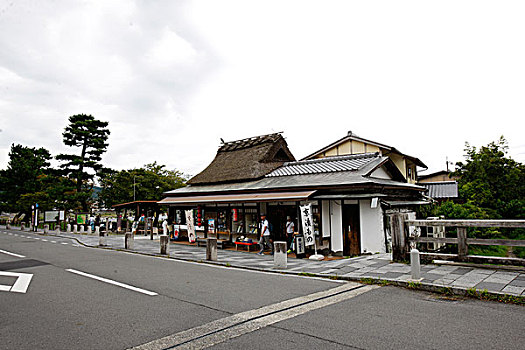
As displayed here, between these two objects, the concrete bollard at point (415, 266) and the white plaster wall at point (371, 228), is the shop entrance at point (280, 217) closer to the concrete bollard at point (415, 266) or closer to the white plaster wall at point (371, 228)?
the white plaster wall at point (371, 228)

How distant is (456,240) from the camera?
917 cm

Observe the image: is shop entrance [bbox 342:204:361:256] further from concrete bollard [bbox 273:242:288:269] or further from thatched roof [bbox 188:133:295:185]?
thatched roof [bbox 188:133:295:185]

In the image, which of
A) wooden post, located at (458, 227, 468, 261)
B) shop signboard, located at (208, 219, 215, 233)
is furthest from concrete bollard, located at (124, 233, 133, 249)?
wooden post, located at (458, 227, 468, 261)

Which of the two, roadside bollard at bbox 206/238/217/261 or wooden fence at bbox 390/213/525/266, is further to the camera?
roadside bollard at bbox 206/238/217/261

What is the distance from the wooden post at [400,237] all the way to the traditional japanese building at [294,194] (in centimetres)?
288

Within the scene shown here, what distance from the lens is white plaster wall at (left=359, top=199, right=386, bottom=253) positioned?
1366 centimetres

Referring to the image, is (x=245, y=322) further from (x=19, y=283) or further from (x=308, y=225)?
(x=308, y=225)

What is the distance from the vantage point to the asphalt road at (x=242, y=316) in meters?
4.29

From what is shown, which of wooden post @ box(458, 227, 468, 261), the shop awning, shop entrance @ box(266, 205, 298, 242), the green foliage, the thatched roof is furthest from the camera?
the green foliage

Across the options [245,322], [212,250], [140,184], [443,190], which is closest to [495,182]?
[443,190]

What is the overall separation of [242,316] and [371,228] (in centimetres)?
987

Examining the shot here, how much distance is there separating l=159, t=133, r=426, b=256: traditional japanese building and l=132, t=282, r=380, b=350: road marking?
23.3ft

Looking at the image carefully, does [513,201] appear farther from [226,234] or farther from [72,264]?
[72,264]

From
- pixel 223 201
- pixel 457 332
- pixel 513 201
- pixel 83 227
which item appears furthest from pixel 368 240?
pixel 83 227
